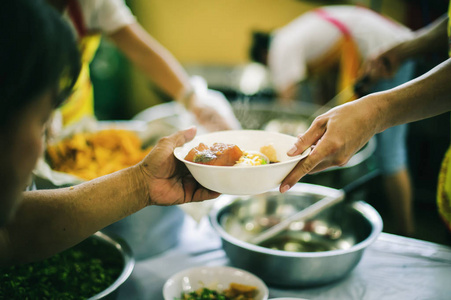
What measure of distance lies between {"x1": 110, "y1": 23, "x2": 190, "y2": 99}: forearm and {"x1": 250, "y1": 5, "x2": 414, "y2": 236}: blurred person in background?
3.55 ft

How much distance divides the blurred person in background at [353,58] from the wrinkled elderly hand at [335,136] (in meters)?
1.38

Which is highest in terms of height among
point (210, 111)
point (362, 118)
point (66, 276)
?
point (362, 118)

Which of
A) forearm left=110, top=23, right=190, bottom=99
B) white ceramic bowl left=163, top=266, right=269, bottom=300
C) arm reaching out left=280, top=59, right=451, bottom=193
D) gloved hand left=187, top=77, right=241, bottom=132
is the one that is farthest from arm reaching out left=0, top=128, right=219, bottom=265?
forearm left=110, top=23, right=190, bottom=99

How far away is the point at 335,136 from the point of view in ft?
2.96

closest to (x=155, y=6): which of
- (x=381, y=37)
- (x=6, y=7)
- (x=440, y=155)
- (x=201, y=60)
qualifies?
(x=201, y=60)

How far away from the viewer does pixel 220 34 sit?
15.4 feet

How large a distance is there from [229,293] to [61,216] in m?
0.51

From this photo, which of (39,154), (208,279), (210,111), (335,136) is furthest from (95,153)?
(335,136)

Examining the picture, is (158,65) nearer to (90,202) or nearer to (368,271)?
(90,202)

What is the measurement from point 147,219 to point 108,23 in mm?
1060

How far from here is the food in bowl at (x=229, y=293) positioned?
3.30 ft

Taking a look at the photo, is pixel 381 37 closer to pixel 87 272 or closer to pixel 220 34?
pixel 87 272

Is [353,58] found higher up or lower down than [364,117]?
lower down

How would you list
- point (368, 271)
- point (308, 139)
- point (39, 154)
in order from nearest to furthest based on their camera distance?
point (39, 154), point (308, 139), point (368, 271)
